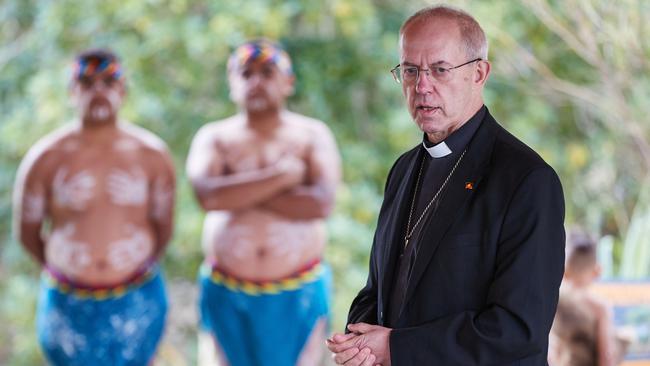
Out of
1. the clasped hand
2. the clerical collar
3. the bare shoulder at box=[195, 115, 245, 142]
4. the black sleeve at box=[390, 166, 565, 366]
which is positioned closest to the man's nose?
the clerical collar

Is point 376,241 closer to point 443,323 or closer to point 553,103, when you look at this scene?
point 443,323

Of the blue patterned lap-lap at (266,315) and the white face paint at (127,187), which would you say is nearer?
the white face paint at (127,187)

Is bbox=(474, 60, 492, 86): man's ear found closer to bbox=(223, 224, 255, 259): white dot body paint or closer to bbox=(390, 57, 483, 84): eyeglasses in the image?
bbox=(390, 57, 483, 84): eyeglasses

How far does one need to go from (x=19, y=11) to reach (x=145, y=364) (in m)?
3.27

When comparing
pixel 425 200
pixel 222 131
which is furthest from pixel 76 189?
pixel 425 200

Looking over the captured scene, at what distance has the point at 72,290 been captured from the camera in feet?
12.9

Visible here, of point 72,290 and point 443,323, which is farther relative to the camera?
point 72,290

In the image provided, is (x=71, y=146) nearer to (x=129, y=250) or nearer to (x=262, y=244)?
(x=129, y=250)

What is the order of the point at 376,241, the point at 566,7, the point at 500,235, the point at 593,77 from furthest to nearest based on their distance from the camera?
the point at 593,77 < the point at 566,7 < the point at 376,241 < the point at 500,235

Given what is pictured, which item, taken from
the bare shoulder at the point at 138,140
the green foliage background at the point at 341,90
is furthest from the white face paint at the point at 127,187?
the green foliage background at the point at 341,90

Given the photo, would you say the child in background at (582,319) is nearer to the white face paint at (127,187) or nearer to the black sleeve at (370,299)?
the black sleeve at (370,299)

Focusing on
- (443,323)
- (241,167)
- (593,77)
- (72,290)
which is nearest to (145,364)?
(72,290)

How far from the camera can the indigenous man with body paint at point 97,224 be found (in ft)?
12.8

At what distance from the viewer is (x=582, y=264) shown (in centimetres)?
347
